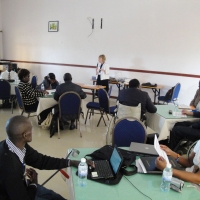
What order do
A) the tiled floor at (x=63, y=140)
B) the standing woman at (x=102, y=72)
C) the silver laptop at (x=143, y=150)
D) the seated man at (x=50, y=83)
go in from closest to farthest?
1. the silver laptop at (x=143, y=150)
2. the tiled floor at (x=63, y=140)
3. the seated man at (x=50, y=83)
4. the standing woman at (x=102, y=72)

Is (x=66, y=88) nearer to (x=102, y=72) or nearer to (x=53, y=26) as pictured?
(x=102, y=72)

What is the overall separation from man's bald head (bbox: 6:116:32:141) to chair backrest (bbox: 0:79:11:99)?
3.90 m

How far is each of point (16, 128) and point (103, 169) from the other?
2.14 feet

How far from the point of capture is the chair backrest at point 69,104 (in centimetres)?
368

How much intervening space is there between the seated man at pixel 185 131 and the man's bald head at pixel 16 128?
2.27 metres

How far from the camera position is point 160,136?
312 cm

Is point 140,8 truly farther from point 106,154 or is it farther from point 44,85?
point 106,154

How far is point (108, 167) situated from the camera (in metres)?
1.54

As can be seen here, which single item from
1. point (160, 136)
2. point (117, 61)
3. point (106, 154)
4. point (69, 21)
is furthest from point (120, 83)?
point (106, 154)

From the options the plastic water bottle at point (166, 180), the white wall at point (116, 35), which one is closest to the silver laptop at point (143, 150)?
the plastic water bottle at point (166, 180)

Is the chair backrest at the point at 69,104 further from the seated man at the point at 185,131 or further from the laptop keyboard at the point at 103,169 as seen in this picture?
the laptop keyboard at the point at 103,169

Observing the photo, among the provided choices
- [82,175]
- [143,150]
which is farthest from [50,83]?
[82,175]

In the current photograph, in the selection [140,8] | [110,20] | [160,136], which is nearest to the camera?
[160,136]

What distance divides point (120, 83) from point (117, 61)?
929mm
